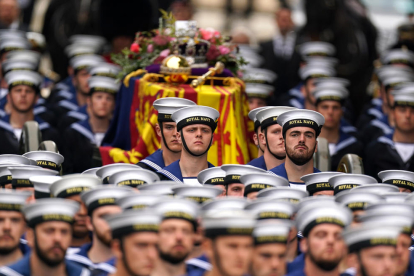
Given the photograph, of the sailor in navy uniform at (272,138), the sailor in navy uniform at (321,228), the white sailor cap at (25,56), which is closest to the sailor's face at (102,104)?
the white sailor cap at (25,56)

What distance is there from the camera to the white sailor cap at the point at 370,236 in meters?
7.70

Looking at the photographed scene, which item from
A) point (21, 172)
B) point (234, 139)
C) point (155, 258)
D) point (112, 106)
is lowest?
point (155, 258)

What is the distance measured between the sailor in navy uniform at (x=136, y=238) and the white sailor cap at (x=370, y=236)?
1.31m

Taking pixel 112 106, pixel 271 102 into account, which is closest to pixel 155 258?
pixel 112 106

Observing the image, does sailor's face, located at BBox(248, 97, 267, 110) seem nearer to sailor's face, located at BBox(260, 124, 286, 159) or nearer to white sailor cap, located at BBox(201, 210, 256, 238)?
sailor's face, located at BBox(260, 124, 286, 159)

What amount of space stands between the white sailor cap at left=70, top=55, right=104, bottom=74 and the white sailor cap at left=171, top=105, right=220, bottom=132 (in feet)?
18.8

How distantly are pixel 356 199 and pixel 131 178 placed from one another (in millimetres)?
1845

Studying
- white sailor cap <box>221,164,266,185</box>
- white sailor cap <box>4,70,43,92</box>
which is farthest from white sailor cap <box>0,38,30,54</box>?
white sailor cap <box>221,164,266,185</box>

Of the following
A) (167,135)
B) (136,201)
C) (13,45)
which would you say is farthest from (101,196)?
(13,45)

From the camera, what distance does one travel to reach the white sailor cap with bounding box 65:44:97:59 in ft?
59.3

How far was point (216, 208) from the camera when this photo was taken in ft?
27.4

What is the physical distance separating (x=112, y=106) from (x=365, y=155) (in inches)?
126

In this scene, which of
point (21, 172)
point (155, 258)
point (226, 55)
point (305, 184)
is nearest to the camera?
point (155, 258)

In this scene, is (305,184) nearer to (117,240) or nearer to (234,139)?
(234,139)
